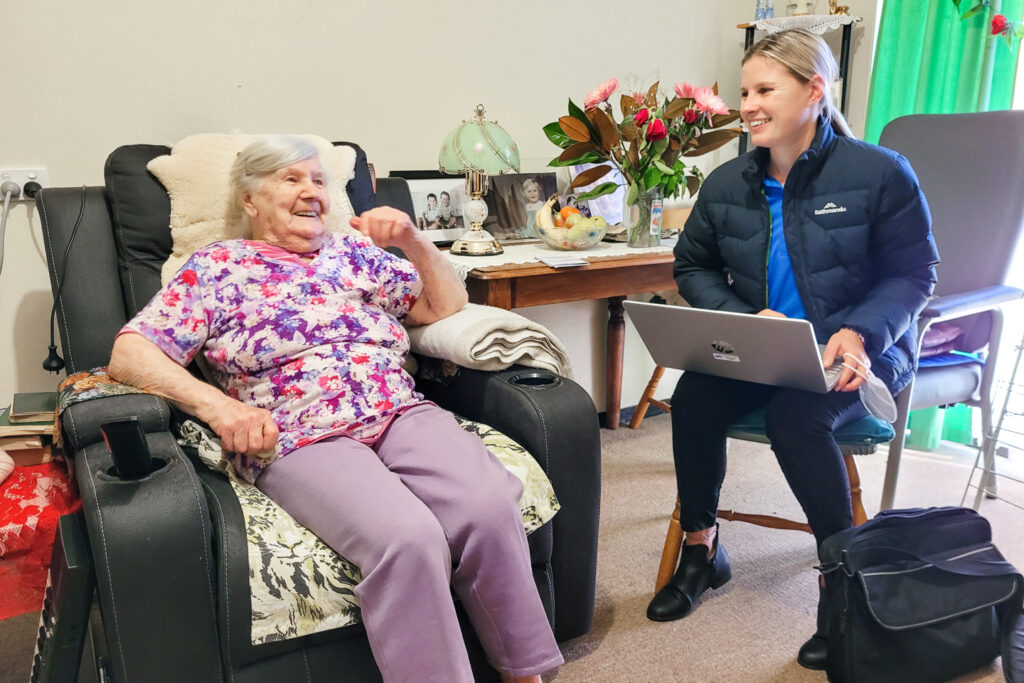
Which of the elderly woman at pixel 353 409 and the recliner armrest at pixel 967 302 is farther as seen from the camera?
the recliner armrest at pixel 967 302

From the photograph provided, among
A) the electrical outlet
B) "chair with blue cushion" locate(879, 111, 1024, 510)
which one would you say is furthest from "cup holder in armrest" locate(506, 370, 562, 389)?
the electrical outlet

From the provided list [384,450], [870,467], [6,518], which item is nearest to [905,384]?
[870,467]

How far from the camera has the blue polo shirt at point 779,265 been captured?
5.42ft

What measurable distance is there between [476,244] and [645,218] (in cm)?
55

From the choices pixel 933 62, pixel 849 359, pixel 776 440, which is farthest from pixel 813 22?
pixel 776 440

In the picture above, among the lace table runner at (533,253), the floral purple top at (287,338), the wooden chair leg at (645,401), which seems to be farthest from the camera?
the wooden chair leg at (645,401)

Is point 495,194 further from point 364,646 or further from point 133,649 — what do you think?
point 133,649

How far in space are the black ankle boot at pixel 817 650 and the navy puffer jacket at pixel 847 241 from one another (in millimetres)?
498

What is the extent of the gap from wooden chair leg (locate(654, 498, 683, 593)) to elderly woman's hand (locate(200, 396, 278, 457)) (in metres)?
0.93

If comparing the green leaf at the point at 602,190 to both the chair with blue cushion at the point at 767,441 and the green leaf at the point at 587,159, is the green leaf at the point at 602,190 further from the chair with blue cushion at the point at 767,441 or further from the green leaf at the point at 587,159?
the chair with blue cushion at the point at 767,441

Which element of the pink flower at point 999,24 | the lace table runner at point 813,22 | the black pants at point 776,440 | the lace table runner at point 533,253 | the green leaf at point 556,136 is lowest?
the black pants at point 776,440

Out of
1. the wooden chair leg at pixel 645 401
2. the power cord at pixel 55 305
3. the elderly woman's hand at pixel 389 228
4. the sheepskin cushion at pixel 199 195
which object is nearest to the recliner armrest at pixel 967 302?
the wooden chair leg at pixel 645 401

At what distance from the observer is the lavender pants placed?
1.16 meters

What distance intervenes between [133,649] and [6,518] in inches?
16.5
